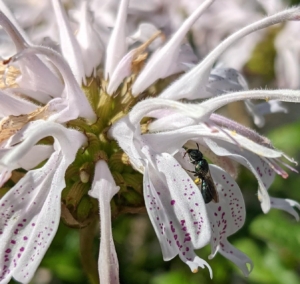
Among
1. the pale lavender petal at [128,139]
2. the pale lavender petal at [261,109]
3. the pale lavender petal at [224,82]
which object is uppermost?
the pale lavender petal at [128,139]

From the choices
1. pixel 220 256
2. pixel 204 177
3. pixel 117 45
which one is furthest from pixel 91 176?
pixel 220 256

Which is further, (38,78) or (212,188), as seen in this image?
(38,78)

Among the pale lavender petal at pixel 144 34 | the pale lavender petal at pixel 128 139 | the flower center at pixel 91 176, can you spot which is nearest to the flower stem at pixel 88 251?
the flower center at pixel 91 176

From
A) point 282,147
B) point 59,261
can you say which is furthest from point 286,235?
point 59,261

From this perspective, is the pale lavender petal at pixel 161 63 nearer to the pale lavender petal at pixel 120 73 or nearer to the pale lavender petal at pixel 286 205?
the pale lavender petal at pixel 120 73

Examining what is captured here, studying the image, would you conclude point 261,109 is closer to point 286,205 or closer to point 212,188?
point 286,205

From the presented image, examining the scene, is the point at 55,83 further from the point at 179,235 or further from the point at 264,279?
the point at 264,279
